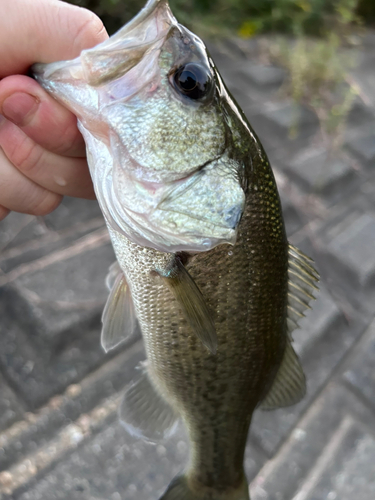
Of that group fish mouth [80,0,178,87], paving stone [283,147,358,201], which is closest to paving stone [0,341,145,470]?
fish mouth [80,0,178,87]

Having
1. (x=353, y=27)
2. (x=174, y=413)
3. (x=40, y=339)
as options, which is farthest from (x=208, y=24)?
(x=174, y=413)

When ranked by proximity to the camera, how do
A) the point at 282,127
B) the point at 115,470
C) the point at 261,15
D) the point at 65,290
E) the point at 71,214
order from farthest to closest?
the point at 261,15, the point at 282,127, the point at 71,214, the point at 65,290, the point at 115,470

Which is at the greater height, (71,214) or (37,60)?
(37,60)

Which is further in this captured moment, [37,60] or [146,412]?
[146,412]

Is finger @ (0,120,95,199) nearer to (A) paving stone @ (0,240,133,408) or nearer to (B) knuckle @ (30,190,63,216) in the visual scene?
(B) knuckle @ (30,190,63,216)

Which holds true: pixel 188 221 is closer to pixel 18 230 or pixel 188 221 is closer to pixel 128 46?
pixel 128 46

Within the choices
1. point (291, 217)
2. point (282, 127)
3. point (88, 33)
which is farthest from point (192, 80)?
point (282, 127)

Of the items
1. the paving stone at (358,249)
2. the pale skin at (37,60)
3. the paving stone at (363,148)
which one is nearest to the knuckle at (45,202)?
the pale skin at (37,60)

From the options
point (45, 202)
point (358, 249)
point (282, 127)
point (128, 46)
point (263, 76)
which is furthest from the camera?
point (263, 76)
